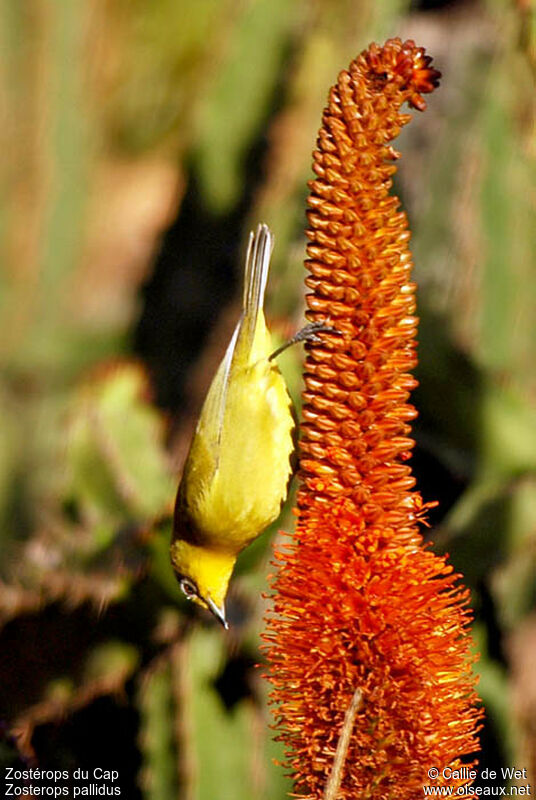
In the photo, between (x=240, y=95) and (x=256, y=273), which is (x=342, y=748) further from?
(x=240, y=95)

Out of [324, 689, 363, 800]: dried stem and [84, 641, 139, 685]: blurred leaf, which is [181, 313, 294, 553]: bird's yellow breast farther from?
[324, 689, 363, 800]: dried stem

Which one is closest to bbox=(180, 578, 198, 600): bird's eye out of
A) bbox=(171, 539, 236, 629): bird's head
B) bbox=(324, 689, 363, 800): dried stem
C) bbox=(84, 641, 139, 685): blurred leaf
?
bbox=(171, 539, 236, 629): bird's head

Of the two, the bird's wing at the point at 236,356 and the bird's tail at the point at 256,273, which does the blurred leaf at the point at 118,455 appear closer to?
the bird's wing at the point at 236,356

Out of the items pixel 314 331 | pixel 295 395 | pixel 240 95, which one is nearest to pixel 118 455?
pixel 295 395

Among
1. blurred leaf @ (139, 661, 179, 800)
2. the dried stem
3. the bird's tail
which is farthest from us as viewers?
the bird's tail

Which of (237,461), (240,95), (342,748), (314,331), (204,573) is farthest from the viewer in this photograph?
(240,95)

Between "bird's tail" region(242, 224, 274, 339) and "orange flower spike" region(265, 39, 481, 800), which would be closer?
"orange flower spike" region(265, 39, 481, 800)

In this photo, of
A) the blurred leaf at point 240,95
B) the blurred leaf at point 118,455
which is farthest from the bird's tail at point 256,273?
the blurred leaf at point 240,95

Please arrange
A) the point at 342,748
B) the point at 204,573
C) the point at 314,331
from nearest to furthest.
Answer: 1. the point at 342,748
2. the point at 314,331
3. the point at 204,573
